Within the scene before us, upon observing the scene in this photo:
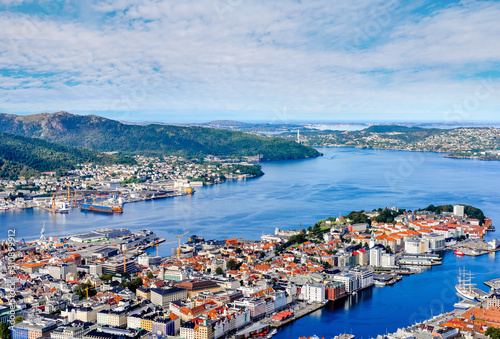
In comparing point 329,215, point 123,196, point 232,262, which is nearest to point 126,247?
point 232,262

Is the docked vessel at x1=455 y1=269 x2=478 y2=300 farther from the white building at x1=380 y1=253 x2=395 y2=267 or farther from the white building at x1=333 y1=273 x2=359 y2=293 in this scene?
the white building at x1=333 y1=273 x2=359 y2=293

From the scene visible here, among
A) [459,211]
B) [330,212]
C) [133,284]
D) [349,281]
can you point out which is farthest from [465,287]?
[330,212]

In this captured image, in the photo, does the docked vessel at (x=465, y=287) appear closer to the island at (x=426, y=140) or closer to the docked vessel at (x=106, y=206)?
the docked vessel at (x=106, y=206)

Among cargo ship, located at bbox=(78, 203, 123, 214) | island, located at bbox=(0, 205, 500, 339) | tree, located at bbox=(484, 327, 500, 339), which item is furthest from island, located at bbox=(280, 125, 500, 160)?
tree, located at bbox=(484, 327, 500, 339)

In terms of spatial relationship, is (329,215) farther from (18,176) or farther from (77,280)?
(18,176)

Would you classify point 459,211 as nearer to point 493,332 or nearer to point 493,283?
point 493,283
